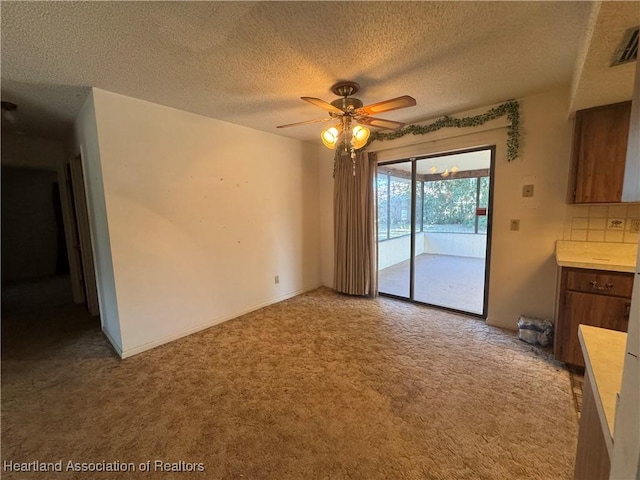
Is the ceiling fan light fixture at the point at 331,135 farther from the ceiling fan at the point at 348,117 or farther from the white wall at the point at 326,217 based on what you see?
the white wall at the point at 326,217

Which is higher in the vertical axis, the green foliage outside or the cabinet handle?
the green foliage outside

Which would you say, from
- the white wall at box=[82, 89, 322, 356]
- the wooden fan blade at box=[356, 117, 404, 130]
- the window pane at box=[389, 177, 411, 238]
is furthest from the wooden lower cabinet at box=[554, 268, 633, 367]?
the white wall at box=[82, 89, 322, 356]

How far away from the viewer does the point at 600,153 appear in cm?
223

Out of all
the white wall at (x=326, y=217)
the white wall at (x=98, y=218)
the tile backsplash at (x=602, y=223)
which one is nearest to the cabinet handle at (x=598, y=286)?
the tile backsplash at (x=602, y=223)

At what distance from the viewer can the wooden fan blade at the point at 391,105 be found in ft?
6.07

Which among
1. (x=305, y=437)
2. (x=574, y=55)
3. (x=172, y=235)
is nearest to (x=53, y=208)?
(x=172, y=235)

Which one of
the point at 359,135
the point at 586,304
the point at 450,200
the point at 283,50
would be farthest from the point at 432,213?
the point at 283,50

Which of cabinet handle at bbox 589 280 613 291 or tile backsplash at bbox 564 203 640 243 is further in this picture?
tile backsplash at bbox 564 203 640 243

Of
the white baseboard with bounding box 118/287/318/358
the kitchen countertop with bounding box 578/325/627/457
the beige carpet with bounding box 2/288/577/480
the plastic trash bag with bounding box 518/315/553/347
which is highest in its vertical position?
the kitchen countertop with bounding box 578/325/627/457

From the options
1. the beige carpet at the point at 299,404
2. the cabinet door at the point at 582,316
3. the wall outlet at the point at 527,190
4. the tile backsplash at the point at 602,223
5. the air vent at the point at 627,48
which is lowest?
the beige carpet at the point at 299,404

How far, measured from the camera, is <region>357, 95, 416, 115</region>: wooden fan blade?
1.85 metres

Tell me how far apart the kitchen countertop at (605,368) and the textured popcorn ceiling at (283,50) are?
4.47 ft

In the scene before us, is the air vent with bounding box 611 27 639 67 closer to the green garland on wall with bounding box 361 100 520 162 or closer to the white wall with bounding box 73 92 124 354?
the green garland on wall with bounding box 361 100 520 162

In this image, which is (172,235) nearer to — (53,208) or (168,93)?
(168,93)
